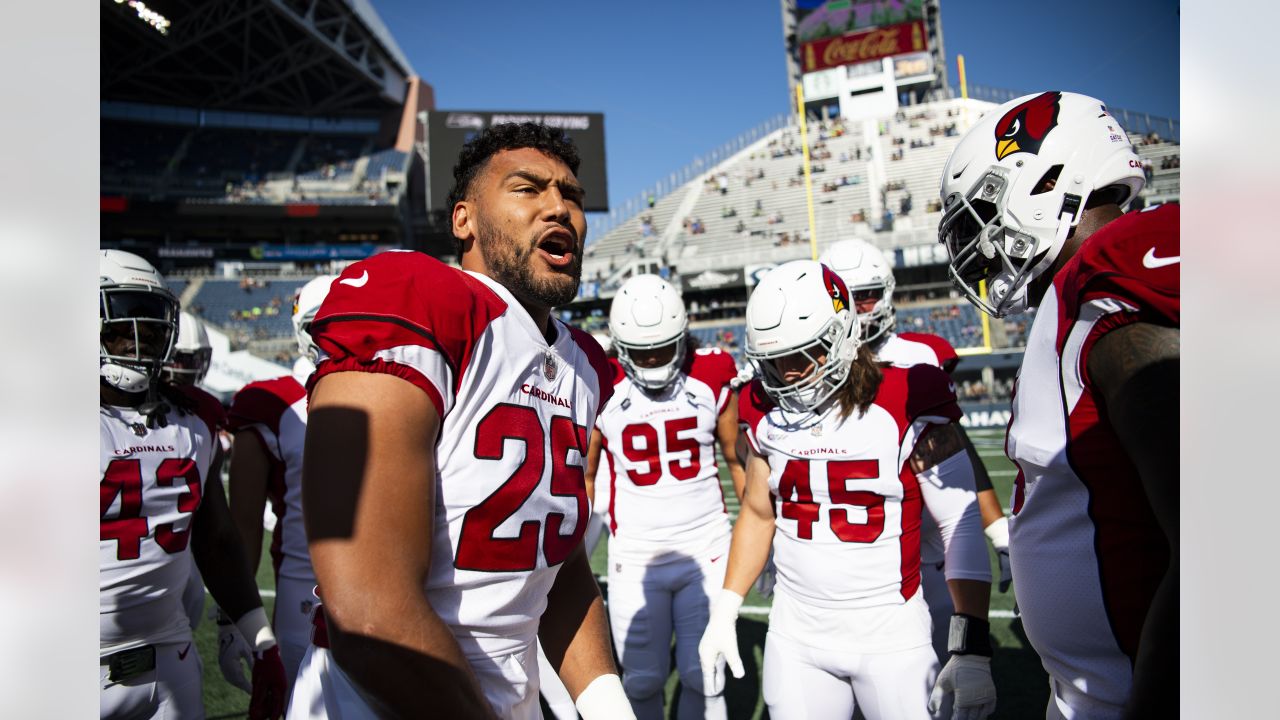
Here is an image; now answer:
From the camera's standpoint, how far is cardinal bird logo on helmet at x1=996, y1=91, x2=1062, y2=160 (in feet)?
5.85

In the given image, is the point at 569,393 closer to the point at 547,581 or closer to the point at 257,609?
the point at 547,581

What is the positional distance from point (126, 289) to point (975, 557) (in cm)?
331

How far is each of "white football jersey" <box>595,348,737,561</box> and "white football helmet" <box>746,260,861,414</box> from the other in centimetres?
143

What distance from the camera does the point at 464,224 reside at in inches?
72.7

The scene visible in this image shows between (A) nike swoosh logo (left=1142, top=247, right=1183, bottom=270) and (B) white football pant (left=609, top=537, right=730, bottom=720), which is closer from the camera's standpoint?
(A) nike swoosh logo (left=1142, top=247, right=1183, bottom=270)

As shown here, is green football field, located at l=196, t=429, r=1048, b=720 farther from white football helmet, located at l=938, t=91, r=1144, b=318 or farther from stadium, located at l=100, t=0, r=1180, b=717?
stadium, located at l=100, t=0, r=1180, b=717

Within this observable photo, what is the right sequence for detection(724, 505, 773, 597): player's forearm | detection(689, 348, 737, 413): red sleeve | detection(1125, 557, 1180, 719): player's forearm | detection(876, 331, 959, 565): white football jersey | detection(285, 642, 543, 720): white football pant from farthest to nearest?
detection(689, 348, 737, 413): red sleeve < detection(876, 331, 959, 565): white football jersey < detection(724, 505, 773, 597): player's forearm < detection(285, 642, 543, 720): white football pant < detection(1125, 557, 1180, 719): player's forearm

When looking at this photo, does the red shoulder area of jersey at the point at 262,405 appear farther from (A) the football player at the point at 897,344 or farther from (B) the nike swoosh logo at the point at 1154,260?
(B) the nike swoosh logo at the point at 1154,260

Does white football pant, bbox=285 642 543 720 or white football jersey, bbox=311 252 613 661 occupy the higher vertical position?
white football jersey, bbox=311 252 613 661

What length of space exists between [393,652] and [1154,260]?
141 cm

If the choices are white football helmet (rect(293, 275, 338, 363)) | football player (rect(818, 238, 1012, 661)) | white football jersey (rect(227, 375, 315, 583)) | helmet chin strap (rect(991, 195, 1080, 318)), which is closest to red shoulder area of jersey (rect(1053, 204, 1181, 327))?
helmet chin strap (rect(991, 195, 1080, 318))

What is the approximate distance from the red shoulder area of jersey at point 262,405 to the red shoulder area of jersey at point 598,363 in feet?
6.22

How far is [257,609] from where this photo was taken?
10.1ft
